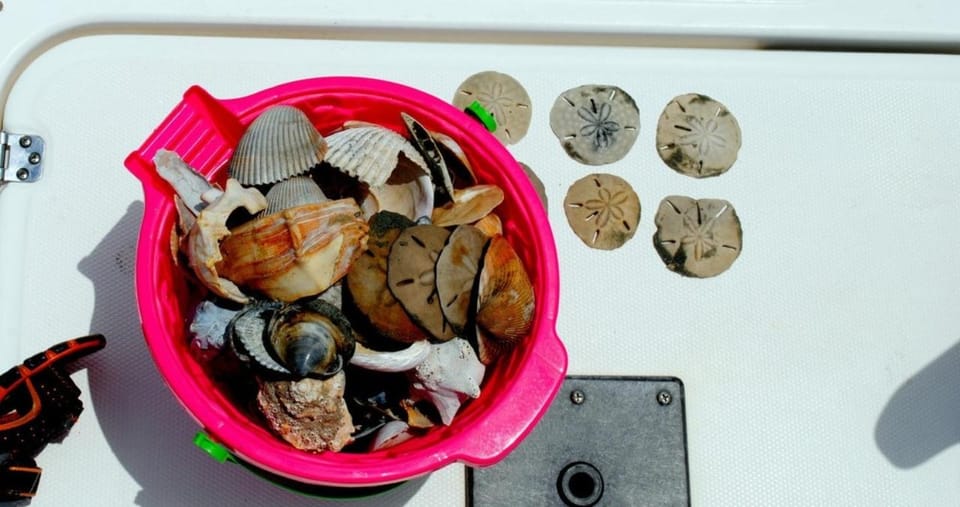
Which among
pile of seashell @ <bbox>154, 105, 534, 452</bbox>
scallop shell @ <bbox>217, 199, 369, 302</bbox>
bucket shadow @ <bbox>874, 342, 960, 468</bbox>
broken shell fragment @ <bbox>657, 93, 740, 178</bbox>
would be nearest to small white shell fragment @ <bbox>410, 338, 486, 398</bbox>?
pile of seashell @ <bbox>154, 105, 534, 452</bbox>

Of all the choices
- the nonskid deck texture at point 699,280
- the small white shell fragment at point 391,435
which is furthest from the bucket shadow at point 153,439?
the small white shell fragment at point 391,435

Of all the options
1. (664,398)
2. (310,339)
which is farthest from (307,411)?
(664,398)

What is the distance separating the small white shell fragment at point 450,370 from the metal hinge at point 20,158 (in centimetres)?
51

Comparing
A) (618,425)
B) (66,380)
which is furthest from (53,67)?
(618,425)

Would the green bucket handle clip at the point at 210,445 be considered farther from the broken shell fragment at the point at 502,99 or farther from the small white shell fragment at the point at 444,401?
the broken shell fragment at the point at 502,99

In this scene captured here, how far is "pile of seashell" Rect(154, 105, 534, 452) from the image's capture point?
2.57ft

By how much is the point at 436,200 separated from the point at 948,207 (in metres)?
0.63

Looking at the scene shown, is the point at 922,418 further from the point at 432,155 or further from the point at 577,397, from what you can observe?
the point at 432,155

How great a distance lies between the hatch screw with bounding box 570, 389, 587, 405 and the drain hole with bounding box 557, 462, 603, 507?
0.07m

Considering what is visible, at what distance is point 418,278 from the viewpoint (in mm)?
808

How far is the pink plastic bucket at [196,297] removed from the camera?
0.77m

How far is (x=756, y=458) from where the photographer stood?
100 cm

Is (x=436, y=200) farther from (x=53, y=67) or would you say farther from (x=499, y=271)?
(x=53, y=67)

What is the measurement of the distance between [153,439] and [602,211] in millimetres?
555
